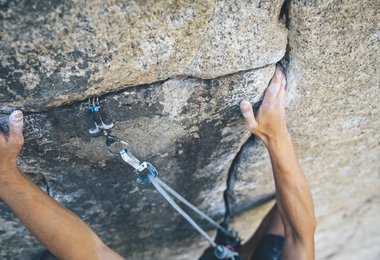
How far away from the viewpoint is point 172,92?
113cm

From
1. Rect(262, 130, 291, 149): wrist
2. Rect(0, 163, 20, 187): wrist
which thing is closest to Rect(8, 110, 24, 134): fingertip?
Rect(0, 163, 20, 187): wrist

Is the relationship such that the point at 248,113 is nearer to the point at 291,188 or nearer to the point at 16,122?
the point at 291,188

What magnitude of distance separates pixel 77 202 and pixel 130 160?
1.42 feet

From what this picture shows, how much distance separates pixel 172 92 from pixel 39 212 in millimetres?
540

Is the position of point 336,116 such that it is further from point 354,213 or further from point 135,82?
point 354,213

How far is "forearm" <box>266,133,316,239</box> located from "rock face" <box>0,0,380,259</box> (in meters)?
0.14

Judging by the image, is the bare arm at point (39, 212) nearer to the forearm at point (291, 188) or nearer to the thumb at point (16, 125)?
the thumb at point (16, 125)

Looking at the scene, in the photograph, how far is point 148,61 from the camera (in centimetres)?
101

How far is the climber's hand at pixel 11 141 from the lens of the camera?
1002 mm

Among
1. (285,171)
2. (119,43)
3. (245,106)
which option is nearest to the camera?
(119,43)

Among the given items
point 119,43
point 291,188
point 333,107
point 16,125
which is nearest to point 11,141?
point 16,125

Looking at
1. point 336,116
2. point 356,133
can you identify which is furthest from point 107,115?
point 356,133

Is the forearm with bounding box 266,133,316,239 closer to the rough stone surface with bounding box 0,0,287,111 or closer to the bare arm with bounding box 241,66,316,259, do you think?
the bare arm with bounding box 241,66,316,259

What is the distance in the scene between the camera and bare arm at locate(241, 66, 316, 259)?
1.22 m
